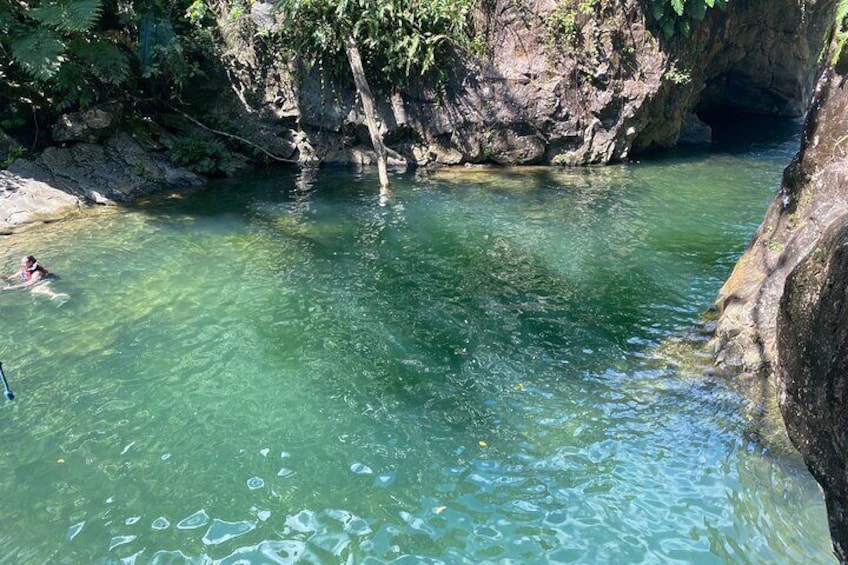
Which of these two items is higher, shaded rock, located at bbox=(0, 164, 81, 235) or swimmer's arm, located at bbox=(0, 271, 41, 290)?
shaded rock, located at bbox=(0, 164, 81, 235)

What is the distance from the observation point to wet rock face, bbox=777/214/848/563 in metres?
3.00

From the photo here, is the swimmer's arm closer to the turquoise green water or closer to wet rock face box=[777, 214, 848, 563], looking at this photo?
the turquoise green water

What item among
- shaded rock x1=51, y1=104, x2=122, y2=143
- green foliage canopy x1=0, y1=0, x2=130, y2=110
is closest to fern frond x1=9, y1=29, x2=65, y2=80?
green foliage canopy x1=0, y1=0, x2=130, y2=110

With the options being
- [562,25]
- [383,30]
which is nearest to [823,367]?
[383,30]

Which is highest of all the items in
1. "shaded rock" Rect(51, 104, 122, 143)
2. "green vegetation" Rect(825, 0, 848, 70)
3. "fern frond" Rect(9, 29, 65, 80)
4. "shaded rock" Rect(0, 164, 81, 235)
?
"green vegetation" Rect(825, 0, 848, 70)

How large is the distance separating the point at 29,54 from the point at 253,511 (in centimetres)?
1323

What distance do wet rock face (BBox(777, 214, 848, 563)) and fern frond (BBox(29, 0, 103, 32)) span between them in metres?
15.1

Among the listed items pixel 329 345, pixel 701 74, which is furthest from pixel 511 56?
pixel 329 345

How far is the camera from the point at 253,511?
16.6ft

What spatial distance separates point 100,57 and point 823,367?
1729 cm

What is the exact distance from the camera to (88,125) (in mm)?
16000

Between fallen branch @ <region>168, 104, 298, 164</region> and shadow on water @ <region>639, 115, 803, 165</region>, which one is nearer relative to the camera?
fallen branch @ <region>168, 104, 298, 164</region>

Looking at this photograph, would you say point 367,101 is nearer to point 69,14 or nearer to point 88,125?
point 69,14

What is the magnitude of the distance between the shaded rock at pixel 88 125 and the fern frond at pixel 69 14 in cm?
282
